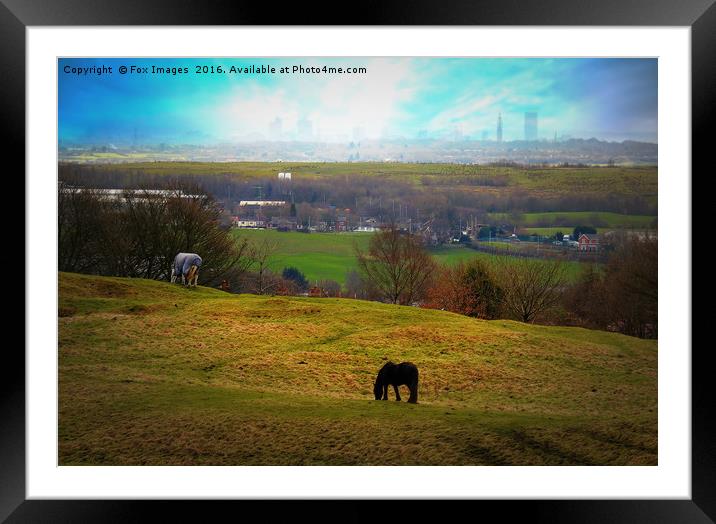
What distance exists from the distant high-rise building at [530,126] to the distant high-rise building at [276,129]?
4.67m

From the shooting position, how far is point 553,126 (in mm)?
12969

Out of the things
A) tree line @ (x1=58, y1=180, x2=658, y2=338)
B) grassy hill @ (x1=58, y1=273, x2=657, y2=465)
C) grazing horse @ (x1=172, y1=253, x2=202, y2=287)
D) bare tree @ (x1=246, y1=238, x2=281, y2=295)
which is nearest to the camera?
grassy hill @ (x1=58, y1=273, x2=657, y2=465)

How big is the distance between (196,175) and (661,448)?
32.7 ft

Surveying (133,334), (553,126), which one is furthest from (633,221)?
(133,334)

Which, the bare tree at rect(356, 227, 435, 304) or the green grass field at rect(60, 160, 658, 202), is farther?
the bare tree at rect(356, 227, 435, 304)

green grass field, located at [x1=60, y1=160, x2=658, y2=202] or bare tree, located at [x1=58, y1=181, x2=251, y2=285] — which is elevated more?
green grass field, located at [x1=60, y1=160, x2=658, y2=202]

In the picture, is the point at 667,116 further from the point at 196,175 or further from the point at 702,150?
the point at 196,175

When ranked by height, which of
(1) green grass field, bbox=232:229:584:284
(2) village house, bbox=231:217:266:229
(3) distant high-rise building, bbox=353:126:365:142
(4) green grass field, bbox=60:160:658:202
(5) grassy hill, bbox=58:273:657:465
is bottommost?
(5) grassy hill, bbox=58:273:657:465

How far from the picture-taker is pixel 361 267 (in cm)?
1570

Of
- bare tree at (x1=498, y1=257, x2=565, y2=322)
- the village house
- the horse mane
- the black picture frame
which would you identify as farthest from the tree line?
the black picture frame

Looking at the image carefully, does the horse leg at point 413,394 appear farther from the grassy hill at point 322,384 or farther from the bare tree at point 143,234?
the bare tree at point 143,234

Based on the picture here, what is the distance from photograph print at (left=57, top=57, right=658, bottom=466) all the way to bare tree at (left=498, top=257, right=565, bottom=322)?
0.16ft

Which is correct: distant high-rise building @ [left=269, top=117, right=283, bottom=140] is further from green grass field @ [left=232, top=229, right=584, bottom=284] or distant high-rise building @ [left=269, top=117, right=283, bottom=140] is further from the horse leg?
the horse leg

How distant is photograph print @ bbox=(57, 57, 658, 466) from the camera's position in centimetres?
1045
